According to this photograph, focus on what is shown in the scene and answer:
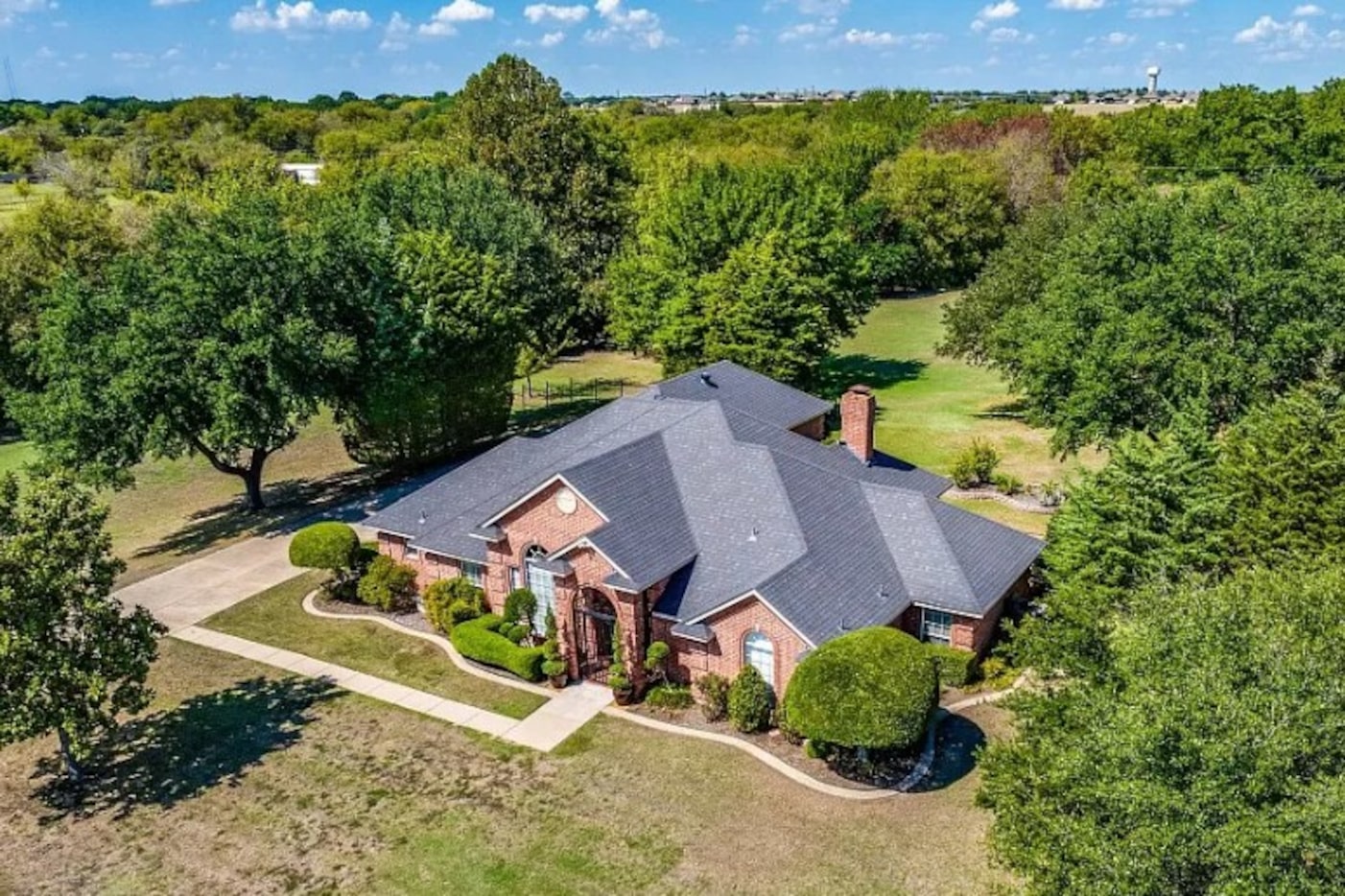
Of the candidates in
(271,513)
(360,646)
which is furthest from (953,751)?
(271,513)

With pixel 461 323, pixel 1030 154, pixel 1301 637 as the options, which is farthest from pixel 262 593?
pixel 1030 154

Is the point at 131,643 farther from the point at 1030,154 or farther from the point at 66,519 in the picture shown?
the point at 1030,154

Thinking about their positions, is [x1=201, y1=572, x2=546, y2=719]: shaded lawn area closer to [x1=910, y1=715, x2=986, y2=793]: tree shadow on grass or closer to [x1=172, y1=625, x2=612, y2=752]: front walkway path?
[x1=172, y1=625, x2=612, y2=752]: front walkway path

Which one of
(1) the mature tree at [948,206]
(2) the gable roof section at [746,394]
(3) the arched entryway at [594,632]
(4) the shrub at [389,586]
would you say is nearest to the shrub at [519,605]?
(3) the arched entryway at [594,632]

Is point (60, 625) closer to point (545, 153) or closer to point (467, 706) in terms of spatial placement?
point (467, 706)

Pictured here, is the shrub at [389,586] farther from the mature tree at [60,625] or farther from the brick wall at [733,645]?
the brick wall at [733,645]

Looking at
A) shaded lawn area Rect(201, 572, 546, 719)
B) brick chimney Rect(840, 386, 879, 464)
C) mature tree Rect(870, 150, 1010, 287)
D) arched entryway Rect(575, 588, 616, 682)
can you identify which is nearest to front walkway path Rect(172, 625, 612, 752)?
shaded lawn area Rect(201, 572, 546, 719)
